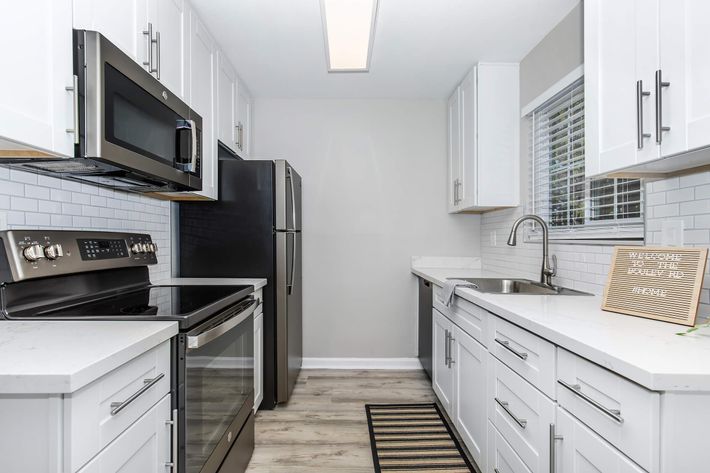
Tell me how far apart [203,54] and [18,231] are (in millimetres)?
1431

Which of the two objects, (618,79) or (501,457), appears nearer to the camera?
(618,79)

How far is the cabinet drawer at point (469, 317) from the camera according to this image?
181 centimetres

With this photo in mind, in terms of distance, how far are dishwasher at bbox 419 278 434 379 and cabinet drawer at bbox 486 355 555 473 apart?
4.01 feet

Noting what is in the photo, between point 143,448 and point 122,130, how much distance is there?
100 cm

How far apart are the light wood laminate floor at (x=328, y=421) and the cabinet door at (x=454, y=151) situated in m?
1.51

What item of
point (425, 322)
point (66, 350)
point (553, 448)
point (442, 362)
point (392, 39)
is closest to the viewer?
point (66, 350)

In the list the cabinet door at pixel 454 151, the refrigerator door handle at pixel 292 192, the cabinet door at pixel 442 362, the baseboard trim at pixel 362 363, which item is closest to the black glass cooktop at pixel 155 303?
the refrigerator door handle at pixel 292 192

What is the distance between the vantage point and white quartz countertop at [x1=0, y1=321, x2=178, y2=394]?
30.4 inches

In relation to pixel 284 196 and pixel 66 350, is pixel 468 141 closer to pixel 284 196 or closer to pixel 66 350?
pixel 284 196

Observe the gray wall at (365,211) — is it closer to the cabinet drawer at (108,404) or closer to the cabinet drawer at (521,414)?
the cabinet drawer at (521,414)

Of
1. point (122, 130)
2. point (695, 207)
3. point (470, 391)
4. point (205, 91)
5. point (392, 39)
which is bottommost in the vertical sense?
point (470, 391)

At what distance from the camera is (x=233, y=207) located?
2.60 meters

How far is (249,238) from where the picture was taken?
8.50 ft

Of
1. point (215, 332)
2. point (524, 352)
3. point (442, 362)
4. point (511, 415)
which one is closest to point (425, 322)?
point (442, 362)
